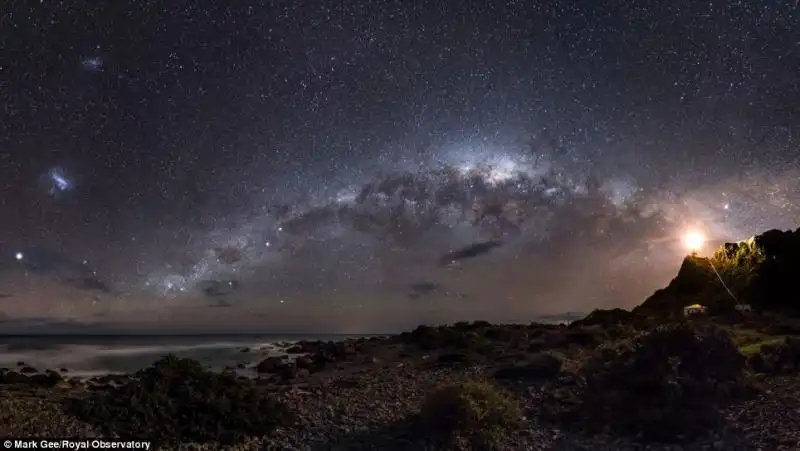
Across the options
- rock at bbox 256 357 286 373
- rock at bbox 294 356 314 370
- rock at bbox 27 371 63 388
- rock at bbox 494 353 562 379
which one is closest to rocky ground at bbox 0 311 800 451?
rock at bbox 494 353 562 379

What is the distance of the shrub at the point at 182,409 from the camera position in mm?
13336

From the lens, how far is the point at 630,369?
54.7ft

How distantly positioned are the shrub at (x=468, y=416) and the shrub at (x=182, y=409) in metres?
3.77

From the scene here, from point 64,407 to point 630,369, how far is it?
597 inches

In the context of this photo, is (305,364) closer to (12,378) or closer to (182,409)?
(12,378)

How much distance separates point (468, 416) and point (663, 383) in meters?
5.68

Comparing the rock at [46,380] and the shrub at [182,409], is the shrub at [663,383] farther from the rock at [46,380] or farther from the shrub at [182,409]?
the rock at [46,380]

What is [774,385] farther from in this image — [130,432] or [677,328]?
[130,432]

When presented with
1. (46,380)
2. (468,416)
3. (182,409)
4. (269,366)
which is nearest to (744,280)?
(269,366)

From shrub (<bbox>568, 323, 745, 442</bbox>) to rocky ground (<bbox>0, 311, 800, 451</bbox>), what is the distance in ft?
0.10

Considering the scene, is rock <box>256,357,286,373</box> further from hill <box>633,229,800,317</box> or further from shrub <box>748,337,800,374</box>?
hill <box>633,229,800,317</box>

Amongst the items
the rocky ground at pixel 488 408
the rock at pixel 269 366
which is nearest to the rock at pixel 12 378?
the rocky ground at pixel 488 408

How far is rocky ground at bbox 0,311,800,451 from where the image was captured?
1342cm

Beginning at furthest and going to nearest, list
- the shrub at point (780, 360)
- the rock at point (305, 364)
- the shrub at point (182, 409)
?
the rock at point (305, 364) → the shrub at point (780, 360) → the shrub at point (182, 409)
